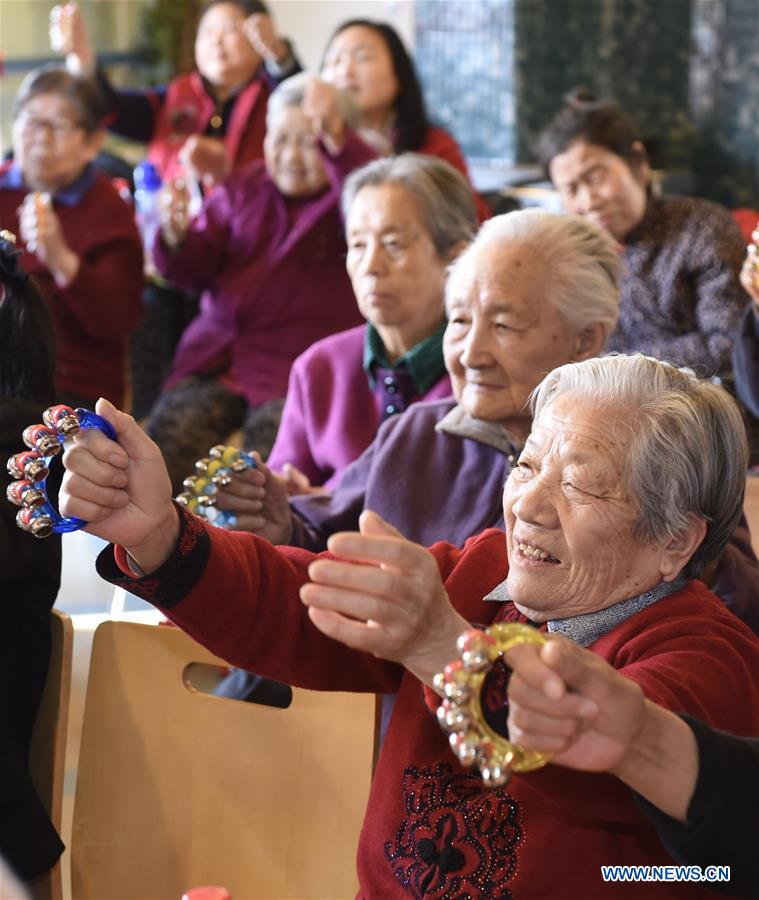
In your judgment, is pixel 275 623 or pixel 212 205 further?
pixel 212 205

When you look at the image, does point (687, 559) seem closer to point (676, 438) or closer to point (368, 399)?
point (676, 438)

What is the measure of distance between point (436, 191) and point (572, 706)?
63.5 inches

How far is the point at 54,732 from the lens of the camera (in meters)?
1.70

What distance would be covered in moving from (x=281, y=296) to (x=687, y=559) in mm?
2323

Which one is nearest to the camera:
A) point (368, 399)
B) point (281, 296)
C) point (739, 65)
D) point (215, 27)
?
point (368, 399)

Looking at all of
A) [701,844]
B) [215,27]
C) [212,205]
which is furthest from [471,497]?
[215,27]

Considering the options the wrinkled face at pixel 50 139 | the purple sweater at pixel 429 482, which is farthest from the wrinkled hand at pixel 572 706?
the wrinkled face at pixel 50 139

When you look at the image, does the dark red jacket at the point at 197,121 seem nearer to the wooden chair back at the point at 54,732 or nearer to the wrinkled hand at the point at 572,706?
the wooden chair back at the point at 54,732

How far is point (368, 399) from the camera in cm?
241

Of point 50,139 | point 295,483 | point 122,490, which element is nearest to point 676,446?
point 122,490

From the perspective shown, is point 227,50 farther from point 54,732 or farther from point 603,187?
point 54,732

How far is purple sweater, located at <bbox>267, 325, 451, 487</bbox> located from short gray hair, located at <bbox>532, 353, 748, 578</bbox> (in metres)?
1.04

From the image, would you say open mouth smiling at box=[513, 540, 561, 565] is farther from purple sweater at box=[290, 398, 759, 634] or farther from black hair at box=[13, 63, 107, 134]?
black hair at box=[13, 63, 107, 134]

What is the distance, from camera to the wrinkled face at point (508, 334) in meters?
1.90
